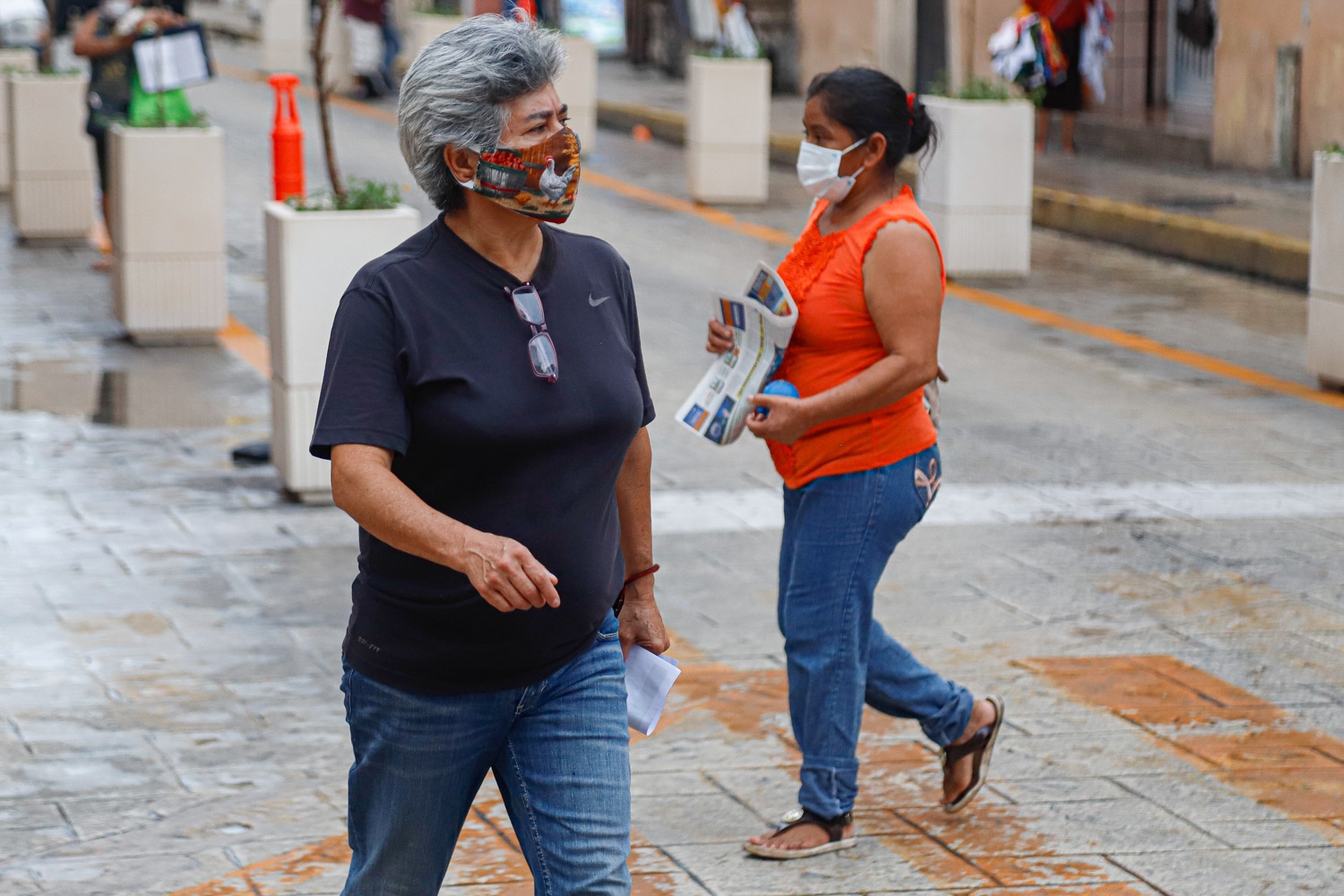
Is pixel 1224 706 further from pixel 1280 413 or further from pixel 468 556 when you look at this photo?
pixel 1280 413

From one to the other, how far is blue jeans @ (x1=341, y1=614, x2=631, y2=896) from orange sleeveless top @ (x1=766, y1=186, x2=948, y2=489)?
1349mm

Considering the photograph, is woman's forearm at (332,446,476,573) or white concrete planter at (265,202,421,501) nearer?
woman's forearm at (332,446,476,573)

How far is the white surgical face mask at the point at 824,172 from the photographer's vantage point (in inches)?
173

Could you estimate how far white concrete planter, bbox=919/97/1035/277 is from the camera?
1293 centimetres

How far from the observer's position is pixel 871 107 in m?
4.39

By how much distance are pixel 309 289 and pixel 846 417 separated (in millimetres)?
3774

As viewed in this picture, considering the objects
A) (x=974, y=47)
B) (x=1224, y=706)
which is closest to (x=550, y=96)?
(x=1224, y=706)

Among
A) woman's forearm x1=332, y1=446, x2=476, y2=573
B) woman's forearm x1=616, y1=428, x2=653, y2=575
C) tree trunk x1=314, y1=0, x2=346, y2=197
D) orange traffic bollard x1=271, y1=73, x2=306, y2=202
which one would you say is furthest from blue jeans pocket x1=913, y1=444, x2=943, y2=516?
orange traffic bollard x1=271, y1=73, x2=306, y2=202

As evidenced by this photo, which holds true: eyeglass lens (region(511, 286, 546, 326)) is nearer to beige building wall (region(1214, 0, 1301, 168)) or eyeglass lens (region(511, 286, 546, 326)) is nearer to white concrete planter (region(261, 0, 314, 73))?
beige building wall (region(1214, 0, 1301, 168))

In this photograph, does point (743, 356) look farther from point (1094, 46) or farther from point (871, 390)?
point (1094, 46)

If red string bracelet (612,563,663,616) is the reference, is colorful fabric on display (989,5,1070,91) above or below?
above

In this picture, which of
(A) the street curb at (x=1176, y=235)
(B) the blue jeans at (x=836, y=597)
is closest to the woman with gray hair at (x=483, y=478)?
(B) the blue jeans at (x=836, y=597)

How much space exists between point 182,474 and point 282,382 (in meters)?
0.64

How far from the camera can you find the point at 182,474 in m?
8.02
